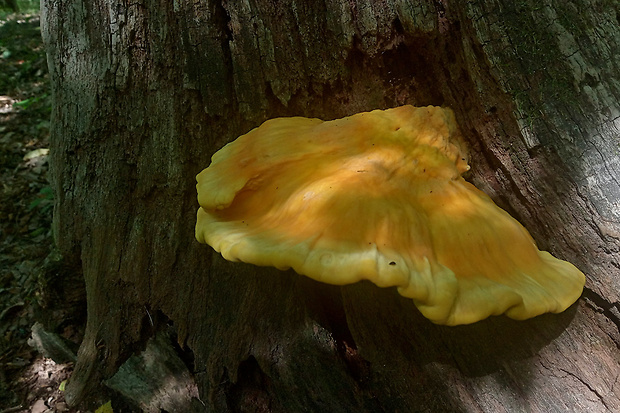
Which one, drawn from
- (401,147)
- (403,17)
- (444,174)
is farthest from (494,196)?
(403,17)

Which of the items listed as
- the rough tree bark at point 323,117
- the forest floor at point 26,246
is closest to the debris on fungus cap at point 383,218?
the rough tree bark at point 323,117

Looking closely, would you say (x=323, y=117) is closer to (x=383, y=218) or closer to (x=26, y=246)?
(x=383, y=218)

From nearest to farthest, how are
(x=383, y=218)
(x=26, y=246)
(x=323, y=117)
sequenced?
1. (x=383, y=218)
2. (x=323, y=117)
3. (x=26, y=246)

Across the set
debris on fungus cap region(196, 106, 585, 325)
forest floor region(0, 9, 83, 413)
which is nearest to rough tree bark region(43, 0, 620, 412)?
debris on fungus cap region(196, 106, 585, 325)

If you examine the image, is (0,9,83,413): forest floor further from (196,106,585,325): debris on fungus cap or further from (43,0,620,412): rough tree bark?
(196,106,585,325): debris on fungus cap

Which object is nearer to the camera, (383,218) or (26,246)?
(383,218)

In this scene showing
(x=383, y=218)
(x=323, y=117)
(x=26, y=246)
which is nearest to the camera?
(x=383, y=218)

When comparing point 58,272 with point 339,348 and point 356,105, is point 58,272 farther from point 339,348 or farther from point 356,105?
point 356,105

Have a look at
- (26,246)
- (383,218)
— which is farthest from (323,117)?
(26,246)
